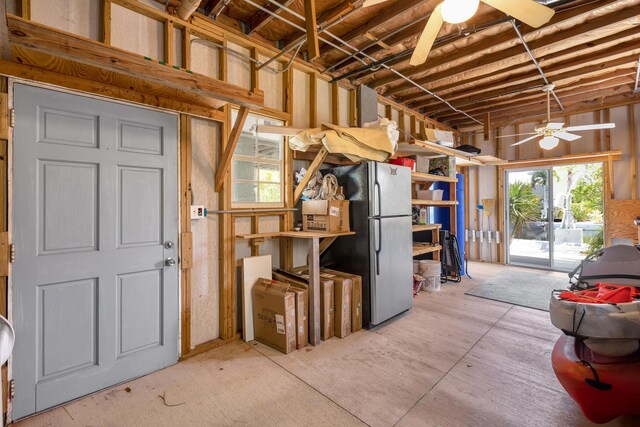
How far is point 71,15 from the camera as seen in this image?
2248 mm

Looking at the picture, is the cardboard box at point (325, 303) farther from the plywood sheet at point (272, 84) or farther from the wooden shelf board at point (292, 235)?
the plywood sheet at point (272, 84)

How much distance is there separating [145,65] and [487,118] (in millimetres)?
6272

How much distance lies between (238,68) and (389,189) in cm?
215

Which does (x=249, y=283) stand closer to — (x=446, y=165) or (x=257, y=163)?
(x=257, y=163)

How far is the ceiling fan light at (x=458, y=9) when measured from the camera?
5.61 ft

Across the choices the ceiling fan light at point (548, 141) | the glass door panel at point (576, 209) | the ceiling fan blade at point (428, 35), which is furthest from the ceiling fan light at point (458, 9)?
the glass door panel at point (576, 209)

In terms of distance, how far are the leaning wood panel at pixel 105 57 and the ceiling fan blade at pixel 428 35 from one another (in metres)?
1.38

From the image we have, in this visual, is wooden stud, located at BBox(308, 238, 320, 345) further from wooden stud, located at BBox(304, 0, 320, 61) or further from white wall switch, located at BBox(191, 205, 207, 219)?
wooden stud, located at BBox(304, 0, 320, 61)

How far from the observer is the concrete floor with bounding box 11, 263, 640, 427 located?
78.0 inches

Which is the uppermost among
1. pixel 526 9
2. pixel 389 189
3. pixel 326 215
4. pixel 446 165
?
pixel 526 9

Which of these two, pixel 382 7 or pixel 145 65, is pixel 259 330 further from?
pixel 382 7

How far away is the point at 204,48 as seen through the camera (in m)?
2.93

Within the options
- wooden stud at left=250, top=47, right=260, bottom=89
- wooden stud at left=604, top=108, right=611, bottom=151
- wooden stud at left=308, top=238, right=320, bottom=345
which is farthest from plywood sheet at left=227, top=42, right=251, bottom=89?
wooden stud at left=604, top=108, right=611, bottom=151

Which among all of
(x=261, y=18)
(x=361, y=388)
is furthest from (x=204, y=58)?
(x=361, y=388)
